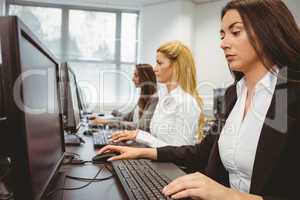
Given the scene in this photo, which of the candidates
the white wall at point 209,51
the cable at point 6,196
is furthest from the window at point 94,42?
the cable at point 6,196

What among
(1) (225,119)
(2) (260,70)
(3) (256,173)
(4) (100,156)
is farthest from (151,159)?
(2) (260,70)

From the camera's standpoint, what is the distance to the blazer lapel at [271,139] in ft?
2.79

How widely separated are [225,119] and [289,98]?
1.15 ft

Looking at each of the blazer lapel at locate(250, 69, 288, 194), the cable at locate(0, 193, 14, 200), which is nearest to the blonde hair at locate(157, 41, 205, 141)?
the blazer lapel at locate(250, 69, 288, 194)

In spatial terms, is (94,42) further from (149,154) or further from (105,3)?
(149,154)

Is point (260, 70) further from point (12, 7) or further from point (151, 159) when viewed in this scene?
point (12, 7)

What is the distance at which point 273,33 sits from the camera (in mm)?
925

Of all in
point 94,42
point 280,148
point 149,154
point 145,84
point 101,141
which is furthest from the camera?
point 94,42

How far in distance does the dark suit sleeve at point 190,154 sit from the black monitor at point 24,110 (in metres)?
0.61

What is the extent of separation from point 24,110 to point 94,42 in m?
4.95

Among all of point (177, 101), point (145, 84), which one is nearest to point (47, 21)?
point (145, 84)

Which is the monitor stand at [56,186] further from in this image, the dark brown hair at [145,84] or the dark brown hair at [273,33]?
the dark brown hair at [145,84]

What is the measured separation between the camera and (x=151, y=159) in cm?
121

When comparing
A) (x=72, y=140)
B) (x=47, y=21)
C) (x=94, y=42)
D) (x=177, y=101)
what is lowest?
(x=72, y=140)
